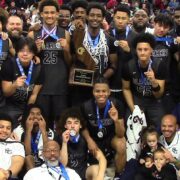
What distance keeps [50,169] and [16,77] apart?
1.44 meters

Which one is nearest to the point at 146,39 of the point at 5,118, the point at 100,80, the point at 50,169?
the point at 100,80

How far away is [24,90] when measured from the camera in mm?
7465

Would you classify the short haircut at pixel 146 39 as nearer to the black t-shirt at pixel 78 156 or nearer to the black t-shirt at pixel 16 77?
the black t-shirt at pixel 16 77

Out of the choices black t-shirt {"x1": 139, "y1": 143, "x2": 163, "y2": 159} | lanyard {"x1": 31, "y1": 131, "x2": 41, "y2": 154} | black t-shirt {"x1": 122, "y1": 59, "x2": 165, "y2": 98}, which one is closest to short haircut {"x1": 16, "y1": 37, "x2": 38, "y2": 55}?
lanyard {"x1": 31, "y1": 131, "x2": 41, "y2": 154}

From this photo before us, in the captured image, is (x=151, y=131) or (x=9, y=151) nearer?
(x=9, y=151)

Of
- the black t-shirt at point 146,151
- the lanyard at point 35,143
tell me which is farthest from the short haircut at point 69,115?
the black t-shirt at point 146,151

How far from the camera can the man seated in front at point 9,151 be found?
22.1 ft

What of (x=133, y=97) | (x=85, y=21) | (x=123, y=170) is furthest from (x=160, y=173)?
(x=85, y=21)

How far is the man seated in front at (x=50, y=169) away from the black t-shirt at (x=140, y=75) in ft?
5.34

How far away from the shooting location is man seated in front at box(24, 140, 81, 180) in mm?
6453

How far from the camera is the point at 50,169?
256 inches

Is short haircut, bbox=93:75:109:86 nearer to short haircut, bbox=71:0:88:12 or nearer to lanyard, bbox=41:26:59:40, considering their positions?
lanyard, bbox=41:26:59:40

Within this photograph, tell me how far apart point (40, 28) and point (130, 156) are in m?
2.08

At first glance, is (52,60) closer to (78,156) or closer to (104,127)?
(104,127)
